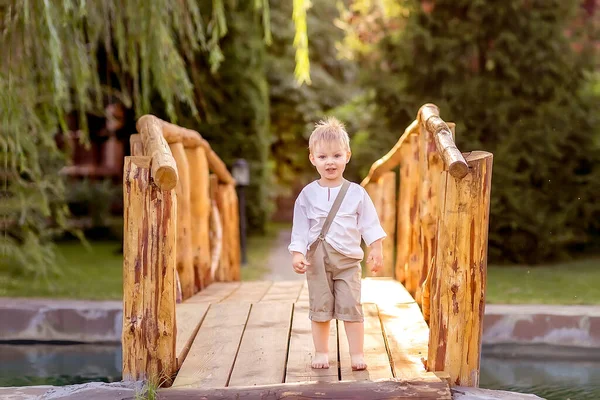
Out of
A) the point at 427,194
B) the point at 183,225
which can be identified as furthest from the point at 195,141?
the point at 427,194

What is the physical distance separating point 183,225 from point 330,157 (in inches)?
82.1

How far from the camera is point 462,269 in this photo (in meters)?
3.30

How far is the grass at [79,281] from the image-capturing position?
661 cm

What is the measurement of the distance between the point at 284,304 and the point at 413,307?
712 mm

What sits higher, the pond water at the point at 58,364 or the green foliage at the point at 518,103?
the green foliage at the point at 518,103

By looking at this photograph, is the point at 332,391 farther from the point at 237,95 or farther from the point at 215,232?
the point at 237,95

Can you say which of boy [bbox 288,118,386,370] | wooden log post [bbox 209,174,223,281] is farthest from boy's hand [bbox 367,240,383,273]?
wooden log post [bbox 209,174,223,281]

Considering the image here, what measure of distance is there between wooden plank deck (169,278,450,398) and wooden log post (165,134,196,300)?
142mm

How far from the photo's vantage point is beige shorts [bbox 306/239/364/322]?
350cm

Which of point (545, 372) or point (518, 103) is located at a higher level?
point (518, 103)

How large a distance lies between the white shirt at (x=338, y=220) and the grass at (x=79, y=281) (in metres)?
3.24

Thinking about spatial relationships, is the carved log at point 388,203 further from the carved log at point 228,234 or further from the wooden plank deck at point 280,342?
the carved log at point 228,234

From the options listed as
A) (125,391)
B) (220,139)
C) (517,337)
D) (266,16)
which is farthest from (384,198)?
(220,139)

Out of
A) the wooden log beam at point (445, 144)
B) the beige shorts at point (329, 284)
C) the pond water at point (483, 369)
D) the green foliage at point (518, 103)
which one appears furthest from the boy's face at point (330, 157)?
the green foliage at point (518, 103)
